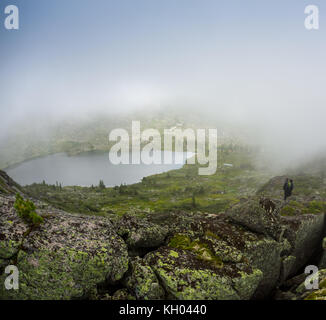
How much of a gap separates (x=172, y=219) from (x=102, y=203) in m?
125

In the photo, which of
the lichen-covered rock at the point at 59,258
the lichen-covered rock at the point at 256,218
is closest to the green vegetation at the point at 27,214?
the lichen-covered rock at the point at 59,258

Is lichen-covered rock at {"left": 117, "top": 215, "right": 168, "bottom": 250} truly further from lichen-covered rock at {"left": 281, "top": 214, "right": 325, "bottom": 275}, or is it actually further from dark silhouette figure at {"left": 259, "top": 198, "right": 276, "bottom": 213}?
lichen-covered rock at {"left": 281, "top": 214, "right": 325, "bottom": 275}

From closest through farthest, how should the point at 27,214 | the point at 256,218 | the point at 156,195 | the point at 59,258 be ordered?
the point at 59,258 → the point at 27,214 → the point at 256,218 → the point at 156,195

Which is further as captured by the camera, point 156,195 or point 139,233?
point 156,195

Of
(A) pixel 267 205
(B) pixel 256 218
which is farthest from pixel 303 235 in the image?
(B) pixel 256 218

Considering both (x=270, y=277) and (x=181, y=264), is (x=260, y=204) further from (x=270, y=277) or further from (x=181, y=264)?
(x=181, y=264)

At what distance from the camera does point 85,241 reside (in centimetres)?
1419

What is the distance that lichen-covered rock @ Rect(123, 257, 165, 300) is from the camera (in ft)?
44.2

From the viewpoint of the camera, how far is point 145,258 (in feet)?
51.0

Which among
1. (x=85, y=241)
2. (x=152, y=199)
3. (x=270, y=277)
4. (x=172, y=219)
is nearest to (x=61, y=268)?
→ (x=85, y=241)

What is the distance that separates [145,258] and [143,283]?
6.29 ft

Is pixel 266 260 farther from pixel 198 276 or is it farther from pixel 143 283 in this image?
pixel 143 283
